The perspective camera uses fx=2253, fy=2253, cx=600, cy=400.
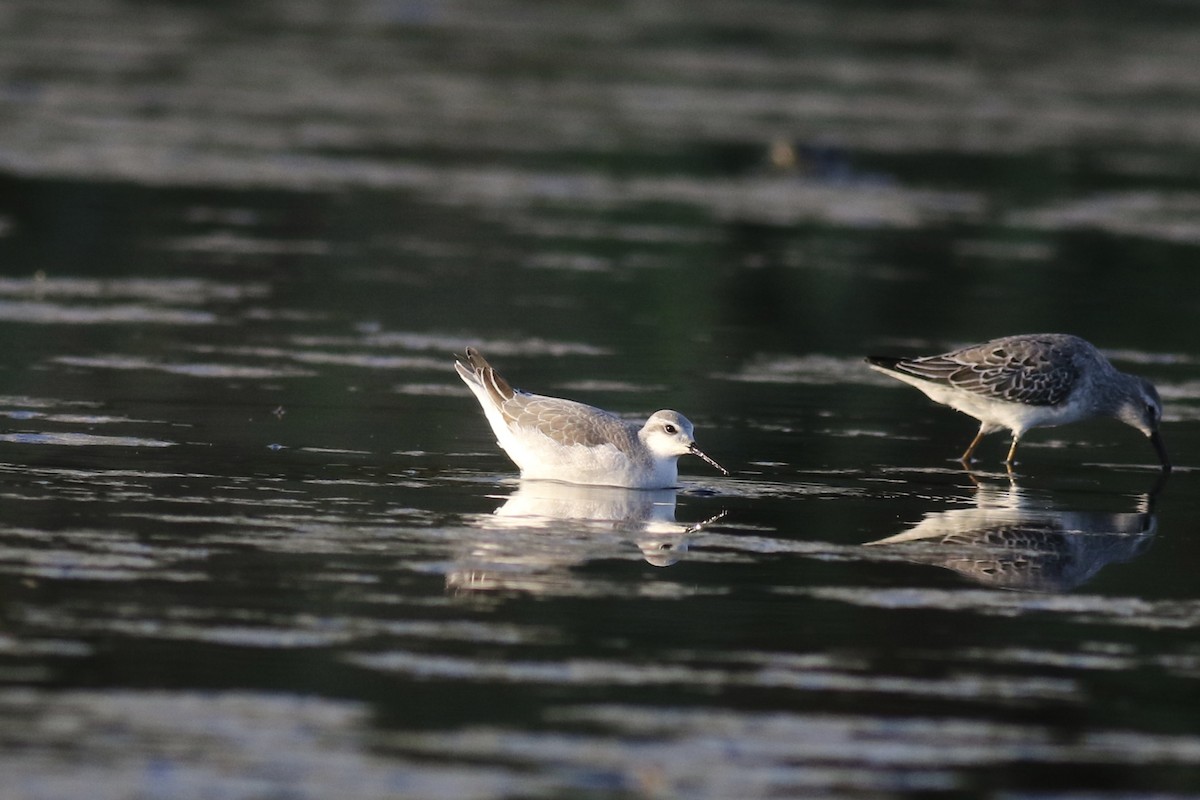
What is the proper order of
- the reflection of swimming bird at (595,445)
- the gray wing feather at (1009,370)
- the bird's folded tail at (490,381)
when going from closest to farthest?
1. the reflection of swimming bird at (595,445)
2. the bird's folded tail at (490,381)
3. the gray wing feather at (1009,370)

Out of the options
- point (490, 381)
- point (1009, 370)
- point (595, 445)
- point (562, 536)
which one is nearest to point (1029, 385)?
point (1009, 370)

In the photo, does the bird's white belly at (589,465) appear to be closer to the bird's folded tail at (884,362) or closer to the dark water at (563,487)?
the dark water at (563,487)

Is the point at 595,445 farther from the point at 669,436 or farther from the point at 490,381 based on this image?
the point at 490,381

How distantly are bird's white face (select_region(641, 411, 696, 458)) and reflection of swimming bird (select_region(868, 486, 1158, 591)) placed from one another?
157cm

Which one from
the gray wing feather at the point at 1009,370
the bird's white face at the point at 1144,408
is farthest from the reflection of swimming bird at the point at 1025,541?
the bird's white face at the point at 1144,408

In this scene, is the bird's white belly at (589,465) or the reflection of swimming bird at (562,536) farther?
the bird's white belly at (589,465)

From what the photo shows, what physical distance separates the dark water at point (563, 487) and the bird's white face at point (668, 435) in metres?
0.33

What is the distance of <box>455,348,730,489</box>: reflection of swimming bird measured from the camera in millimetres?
14195

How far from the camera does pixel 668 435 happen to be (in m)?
14.2

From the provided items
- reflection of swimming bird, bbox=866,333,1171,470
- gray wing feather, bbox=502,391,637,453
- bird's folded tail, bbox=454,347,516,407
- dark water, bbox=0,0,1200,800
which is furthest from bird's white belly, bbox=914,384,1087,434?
bird's folded tail, bbox=454,347,516,407

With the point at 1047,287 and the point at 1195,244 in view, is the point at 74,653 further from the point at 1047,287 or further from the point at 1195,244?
the point at 1195,244

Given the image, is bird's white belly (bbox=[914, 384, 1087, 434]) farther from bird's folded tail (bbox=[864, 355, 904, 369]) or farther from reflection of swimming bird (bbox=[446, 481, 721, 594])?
reflection of swimming bird (bbox=[446, 481, 721, 594])

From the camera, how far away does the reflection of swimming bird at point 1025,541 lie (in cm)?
1225

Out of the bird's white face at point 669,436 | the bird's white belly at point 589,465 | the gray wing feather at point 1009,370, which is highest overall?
the gray wing feather at point 1009,370
